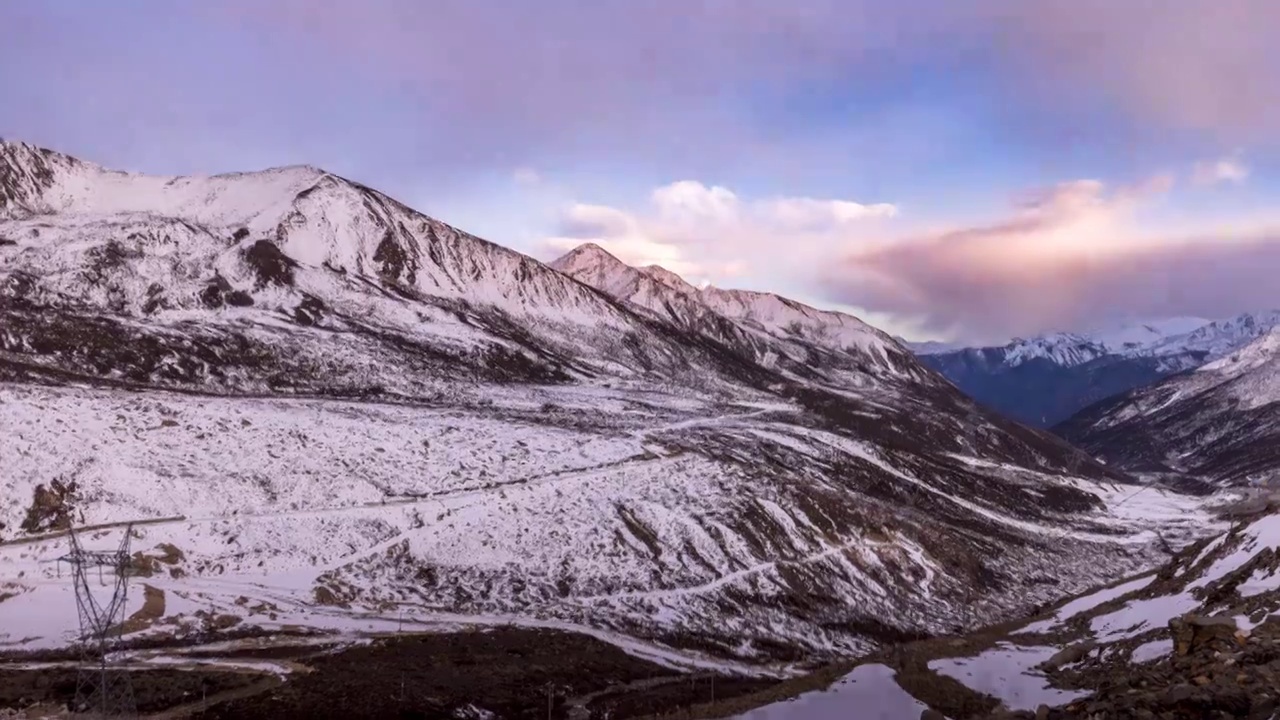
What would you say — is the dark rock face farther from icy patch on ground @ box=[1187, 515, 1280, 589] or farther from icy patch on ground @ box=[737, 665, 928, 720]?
icy patch on ground @ box=[1187, 515, 1280, 589]

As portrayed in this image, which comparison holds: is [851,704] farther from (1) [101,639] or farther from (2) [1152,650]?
(1) [101,639]

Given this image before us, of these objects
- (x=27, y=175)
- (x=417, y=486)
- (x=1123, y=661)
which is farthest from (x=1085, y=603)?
(x=27, y=175)

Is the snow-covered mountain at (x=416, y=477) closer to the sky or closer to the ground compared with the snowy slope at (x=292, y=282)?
closer to the ground

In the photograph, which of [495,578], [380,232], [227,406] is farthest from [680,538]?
[380,232]

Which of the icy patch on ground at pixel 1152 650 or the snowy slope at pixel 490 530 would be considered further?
the snowy slope at pixel 490 530

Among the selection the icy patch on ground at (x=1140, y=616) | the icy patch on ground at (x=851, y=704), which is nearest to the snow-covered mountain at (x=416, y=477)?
the icy patch on ground at (x=1140, y=616)

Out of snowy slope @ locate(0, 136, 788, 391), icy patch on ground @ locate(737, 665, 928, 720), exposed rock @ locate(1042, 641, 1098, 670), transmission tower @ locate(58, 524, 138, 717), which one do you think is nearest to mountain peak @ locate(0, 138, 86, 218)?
snowy slope @ locate(0, 136, 788, 391)

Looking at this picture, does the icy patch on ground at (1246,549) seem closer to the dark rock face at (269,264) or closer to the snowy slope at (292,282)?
the snowy slope at (292,282)
